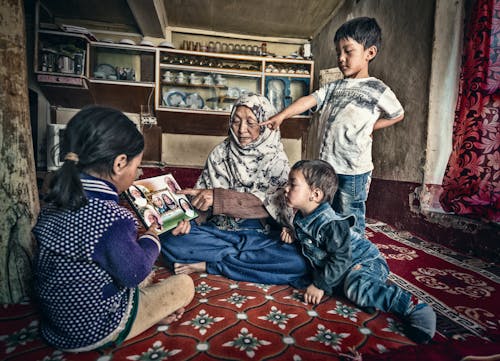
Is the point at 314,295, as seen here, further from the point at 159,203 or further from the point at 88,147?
the point at 88,147

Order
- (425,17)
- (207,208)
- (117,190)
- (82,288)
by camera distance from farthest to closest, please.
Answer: (425,17) → (207,208) → (117,190) → (82,288)

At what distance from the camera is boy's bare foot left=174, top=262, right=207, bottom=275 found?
174cm

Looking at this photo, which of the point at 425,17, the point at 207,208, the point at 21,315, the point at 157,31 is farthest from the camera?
the point at 157,31

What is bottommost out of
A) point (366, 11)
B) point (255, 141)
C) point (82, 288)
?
point (82, 288)

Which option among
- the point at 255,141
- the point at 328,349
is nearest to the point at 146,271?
the point at 328,349

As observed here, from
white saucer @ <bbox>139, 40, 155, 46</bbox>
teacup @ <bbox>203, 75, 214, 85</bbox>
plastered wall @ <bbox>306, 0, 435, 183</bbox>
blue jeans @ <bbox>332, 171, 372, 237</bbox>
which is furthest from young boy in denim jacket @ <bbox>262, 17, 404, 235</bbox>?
white saucer @ <bbox>139, 40, 155, 46</bbox>

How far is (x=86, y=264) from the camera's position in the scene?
0.92m

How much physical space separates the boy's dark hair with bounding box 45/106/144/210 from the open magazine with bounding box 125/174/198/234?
1.52 feet

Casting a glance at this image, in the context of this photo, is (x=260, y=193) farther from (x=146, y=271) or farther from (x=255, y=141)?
(x=146, y=271)

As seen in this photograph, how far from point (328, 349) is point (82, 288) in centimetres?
89

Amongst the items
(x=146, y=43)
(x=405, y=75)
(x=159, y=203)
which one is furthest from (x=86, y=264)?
(x=146, y=43)

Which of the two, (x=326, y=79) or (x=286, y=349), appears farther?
(x=326, y=79)

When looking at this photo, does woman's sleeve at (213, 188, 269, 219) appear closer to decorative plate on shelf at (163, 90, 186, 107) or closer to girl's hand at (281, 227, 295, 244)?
girl's hand at (281, 227, 295, 244)

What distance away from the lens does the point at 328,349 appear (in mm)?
1087
